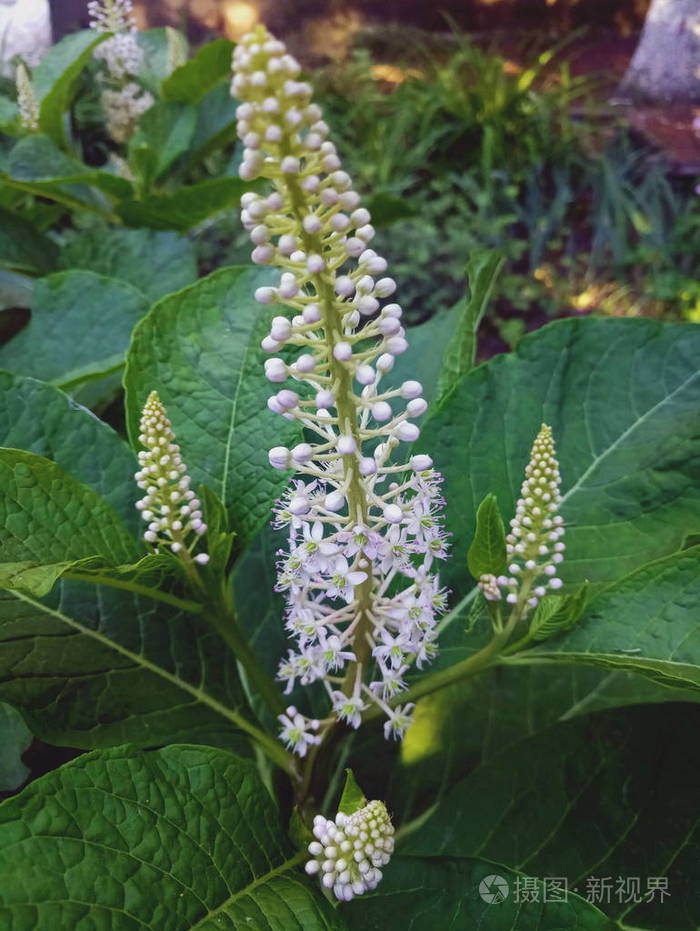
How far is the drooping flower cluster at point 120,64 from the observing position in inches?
72.1

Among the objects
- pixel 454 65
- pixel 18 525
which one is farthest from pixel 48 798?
pixel 454 65

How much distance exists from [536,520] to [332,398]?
311 mm

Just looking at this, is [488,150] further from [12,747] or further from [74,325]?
[12,747]

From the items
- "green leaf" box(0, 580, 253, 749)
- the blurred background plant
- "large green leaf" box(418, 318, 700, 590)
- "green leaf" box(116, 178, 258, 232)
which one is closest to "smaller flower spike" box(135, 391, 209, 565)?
"green leaf" box(0, 580, 253, 749)

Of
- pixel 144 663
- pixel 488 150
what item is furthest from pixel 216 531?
pixel 488 150

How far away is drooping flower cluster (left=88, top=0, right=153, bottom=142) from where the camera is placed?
1.83 metres

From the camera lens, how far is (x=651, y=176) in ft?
14.9

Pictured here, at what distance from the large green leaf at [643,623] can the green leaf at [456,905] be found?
272 mm

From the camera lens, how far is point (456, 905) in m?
0.97

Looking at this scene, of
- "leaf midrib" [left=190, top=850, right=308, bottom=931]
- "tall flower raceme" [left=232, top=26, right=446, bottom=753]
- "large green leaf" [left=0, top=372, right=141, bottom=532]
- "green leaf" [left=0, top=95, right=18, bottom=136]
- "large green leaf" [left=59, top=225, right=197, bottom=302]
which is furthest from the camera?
"green leaf" [left=0, top=95, right=18, bottom=136]

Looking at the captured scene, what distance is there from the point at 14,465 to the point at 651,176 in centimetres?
452

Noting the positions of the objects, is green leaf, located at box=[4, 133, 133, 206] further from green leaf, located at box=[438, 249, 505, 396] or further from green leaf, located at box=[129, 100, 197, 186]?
green leaf, located at box=[438, 249, 505, 396]

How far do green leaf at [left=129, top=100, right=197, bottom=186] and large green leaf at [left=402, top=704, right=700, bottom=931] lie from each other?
1401 mm

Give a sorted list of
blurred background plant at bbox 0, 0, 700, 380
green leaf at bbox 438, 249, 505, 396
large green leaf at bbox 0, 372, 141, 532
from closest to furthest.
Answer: large green leaf at bbox 0, 372, 141, 532 < green leaf at bbox 438, 249, 505, 396 < blurred background plant at bbox 0, 0, 700, 380
